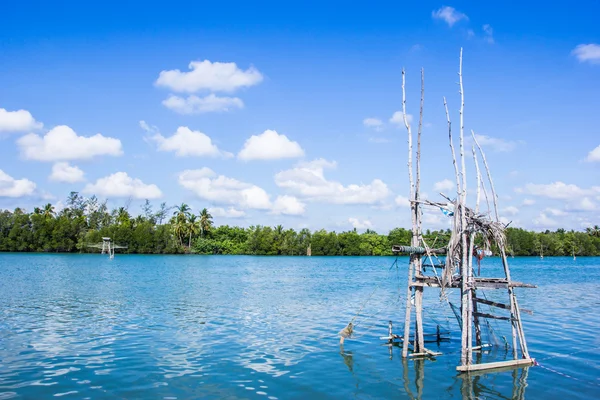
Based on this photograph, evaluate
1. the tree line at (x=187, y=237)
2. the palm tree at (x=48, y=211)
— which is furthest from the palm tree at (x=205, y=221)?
the palm tree at (x=48, y=211)

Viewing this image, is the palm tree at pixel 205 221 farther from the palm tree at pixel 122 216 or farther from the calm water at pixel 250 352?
the calm water at pixel 250 352

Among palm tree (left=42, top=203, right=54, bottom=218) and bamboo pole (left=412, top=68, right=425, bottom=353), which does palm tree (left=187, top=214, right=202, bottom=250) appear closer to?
palm tree (left=42, top=203, right=54, bottom=218)

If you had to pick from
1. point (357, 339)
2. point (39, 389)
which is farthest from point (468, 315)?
point (39, 389)

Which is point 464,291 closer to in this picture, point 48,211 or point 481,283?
point 481,283

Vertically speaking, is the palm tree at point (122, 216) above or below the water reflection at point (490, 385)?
above

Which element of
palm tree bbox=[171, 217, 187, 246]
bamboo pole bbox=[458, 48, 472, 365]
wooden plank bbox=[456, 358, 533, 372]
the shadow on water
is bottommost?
the shadow on water

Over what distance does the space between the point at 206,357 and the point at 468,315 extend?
394 inches

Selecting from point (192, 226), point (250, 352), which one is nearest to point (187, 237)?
point (192, 226)

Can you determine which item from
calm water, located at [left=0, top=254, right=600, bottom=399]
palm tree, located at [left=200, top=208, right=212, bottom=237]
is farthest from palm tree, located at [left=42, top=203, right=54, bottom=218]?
calm water, located at [left=0, top=254, right=600, bottom=399]

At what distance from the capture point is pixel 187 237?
147 m

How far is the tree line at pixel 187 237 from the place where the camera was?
13100cm

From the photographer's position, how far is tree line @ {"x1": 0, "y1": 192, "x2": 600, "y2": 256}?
131 m

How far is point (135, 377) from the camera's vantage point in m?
15.5

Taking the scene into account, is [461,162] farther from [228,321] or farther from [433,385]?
[228,321]
